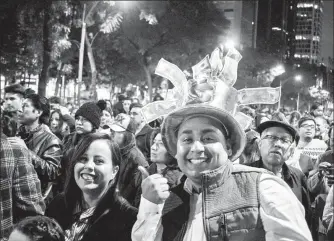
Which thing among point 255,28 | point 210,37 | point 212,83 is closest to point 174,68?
point 212,83

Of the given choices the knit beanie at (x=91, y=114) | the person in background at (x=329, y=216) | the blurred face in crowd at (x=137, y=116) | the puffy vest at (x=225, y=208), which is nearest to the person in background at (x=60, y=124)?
the blurred face in crowd at (x=137, y=116)

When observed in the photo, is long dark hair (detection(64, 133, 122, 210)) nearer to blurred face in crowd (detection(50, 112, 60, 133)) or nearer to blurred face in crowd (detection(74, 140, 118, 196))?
blurred face in crowd (detection(74, 140, 118, 196))

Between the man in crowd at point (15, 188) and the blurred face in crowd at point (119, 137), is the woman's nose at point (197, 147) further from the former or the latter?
the blurred face in crowd at point (119, 137)

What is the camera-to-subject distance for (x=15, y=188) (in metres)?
3.20

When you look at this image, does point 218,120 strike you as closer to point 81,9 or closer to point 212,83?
point 212,83

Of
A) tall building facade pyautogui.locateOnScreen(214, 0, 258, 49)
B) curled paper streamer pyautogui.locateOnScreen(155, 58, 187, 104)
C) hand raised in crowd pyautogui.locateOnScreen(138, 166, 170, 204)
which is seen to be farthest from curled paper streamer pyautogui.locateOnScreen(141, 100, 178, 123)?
tall building facade pyautogui.locateOnScreen(214, 0, 258, 49)

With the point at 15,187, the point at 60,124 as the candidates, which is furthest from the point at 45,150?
the point at 60,124

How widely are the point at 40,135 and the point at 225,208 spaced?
3.70 metres

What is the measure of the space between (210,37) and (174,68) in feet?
80.7

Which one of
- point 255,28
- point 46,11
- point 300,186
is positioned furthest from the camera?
point 255,28

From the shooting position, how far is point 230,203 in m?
2.16

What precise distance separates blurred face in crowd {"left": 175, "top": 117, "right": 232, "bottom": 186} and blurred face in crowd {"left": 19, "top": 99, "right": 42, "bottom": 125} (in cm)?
342

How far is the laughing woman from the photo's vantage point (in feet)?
9.98

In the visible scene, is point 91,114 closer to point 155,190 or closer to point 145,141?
point 145,141
